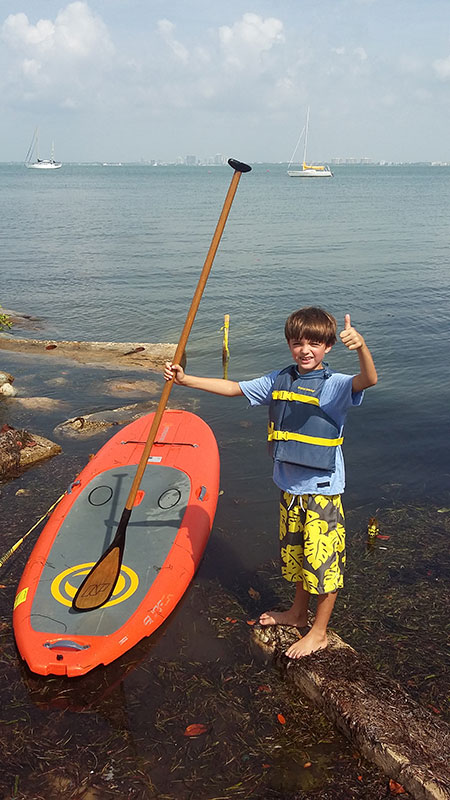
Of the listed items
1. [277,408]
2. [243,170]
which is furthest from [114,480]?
[243,170]

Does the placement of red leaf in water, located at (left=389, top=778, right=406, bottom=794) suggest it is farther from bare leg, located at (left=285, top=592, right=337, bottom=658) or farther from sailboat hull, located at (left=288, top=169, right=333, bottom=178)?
sailboat hull, located at (left=288, top=169, right=333, bottom=178)

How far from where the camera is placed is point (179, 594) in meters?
6.42

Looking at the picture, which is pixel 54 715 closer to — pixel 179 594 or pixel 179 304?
pixel 179 594

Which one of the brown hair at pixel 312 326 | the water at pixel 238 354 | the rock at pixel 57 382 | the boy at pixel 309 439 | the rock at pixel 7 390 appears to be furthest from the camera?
the rock at pixel 57 382

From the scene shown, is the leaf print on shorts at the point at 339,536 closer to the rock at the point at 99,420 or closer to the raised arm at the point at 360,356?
the raised arm at the point at 360,356

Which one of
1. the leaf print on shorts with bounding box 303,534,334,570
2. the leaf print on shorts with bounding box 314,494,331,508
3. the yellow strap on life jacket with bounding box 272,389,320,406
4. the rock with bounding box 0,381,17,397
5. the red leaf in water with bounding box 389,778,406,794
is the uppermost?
the yellow strap on life jacket with bounding box 272,389,320,406

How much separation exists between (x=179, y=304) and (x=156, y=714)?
21515mm

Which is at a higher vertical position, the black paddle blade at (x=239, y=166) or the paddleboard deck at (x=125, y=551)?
the black paddle blade at (x=239, y=166)

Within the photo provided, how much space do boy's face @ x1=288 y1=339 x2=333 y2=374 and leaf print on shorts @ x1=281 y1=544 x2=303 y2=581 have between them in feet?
5.09

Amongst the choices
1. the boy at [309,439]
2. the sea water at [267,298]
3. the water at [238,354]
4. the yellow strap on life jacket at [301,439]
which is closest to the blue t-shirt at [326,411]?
the boy at [309,439]

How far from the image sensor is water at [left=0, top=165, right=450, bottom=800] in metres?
6.52

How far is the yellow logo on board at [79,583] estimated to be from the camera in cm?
594

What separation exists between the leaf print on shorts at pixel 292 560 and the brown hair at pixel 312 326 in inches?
69.8

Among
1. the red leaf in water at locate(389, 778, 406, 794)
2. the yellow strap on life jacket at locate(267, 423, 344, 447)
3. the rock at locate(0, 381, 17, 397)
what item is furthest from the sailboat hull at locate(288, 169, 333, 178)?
the red leaf in water at locate(389, 778, 406, 794)
